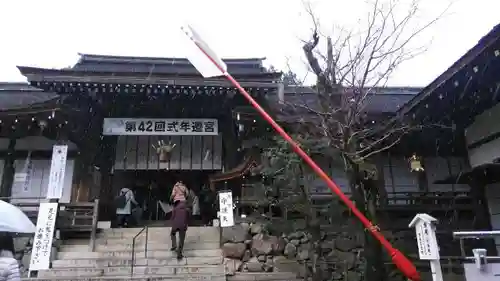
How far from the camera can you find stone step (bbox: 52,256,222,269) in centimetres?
932

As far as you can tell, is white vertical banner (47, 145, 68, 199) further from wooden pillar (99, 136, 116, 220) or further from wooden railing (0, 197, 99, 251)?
wooden pillar (99, 136, 116, 220)

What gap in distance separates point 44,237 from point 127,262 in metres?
2.20

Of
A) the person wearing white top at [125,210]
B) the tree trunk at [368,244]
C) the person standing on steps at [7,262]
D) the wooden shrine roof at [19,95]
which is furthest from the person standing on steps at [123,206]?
the person standing on steps at [7,262]

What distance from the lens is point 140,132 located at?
1278cm

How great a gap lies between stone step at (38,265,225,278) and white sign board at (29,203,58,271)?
225 millimetres

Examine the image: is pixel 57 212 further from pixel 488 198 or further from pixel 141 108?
pixel 488 198

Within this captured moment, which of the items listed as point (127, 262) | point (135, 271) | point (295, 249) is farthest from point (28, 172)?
point (295, 249)

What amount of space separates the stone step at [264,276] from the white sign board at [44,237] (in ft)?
14.0

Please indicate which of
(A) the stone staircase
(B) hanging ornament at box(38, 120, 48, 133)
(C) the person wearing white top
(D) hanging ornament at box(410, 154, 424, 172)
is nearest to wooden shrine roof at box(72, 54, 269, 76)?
(B) hanging ornament at box(38, 120, 48, 133)

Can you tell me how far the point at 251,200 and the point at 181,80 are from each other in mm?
4191

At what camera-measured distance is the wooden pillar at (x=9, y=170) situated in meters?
12.6

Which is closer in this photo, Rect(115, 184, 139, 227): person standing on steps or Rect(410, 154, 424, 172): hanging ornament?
Rect(115, 184, 139, 227): person standing on steps

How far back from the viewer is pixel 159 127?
42.4ft

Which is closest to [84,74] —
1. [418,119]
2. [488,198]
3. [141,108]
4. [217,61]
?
[141,108]
